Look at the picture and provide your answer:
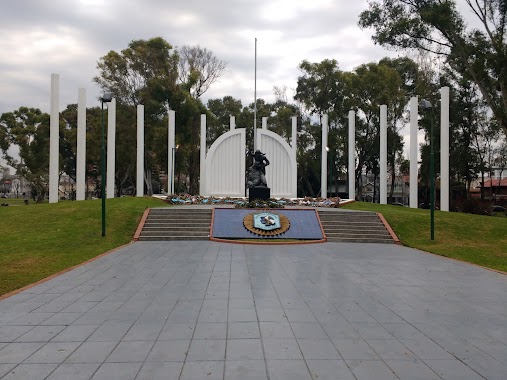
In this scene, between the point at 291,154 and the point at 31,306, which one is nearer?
the point at 31,306

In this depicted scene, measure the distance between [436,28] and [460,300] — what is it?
20554 millimetres

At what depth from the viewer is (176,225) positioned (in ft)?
56.6

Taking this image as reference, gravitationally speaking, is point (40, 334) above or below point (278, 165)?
below

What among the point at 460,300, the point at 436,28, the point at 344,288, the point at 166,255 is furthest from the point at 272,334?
the point at 436,28

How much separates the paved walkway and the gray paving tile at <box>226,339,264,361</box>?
0.08ft

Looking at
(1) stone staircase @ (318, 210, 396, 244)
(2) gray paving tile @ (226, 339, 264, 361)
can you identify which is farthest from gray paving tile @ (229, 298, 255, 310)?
(1) stone staircase @ (318, 210, 396, 244)

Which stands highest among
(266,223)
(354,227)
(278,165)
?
(278,165)

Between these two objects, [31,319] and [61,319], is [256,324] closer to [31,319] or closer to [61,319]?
[61,319]

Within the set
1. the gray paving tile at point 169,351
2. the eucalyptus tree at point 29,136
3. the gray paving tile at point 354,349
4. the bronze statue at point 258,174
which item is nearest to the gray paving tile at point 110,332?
the gray paving tile at point 169,351

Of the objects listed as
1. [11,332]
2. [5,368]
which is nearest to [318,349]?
[5,368]

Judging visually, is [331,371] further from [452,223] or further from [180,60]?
[180,60]

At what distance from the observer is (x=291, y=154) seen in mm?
32625

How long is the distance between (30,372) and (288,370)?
261cm

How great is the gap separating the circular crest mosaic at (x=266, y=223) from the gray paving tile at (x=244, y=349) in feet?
37.3
